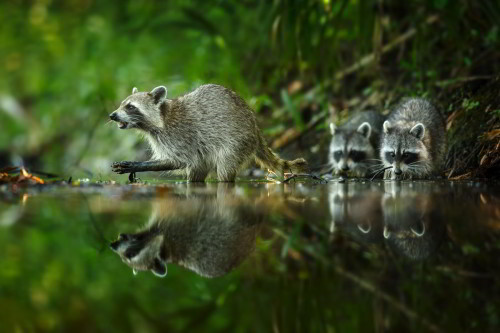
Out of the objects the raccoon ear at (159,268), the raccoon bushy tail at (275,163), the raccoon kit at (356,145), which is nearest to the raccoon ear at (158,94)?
the raccoon bushy tail at (275,163)

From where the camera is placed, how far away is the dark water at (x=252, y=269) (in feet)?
3.73

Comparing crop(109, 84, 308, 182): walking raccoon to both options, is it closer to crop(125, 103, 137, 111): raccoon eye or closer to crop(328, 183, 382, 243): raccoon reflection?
crop(125, 103, 137, 111): raccoon eye

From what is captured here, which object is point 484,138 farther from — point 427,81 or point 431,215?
point 431,215

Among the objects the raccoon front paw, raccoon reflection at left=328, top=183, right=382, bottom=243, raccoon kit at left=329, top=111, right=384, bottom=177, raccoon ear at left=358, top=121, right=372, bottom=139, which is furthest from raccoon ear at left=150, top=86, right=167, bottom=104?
raccoon ear at left=358, top=121, right=372, bottom=139

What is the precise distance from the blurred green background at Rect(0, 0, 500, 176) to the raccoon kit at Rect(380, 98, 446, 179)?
1.44 ft

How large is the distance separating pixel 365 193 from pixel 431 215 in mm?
1200

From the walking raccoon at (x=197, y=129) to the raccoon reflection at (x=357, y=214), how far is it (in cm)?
205

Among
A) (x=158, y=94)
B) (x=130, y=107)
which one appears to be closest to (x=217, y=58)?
(x=158, y=94)

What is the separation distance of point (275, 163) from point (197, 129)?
2.98 ft

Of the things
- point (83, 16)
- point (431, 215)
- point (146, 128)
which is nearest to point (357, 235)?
point (431, 215)

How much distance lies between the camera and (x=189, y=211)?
264cm

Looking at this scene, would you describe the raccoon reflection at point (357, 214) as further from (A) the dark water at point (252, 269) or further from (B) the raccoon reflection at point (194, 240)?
(B) the raccoon reflection at point (194, 240)

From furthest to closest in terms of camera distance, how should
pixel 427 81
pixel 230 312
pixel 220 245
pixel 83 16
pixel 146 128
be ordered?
pixel 83 16, pixel 427 81, pixel 146 128, pixel 220 245, pixel 230 312

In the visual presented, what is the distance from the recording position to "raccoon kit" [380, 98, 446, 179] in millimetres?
6188
